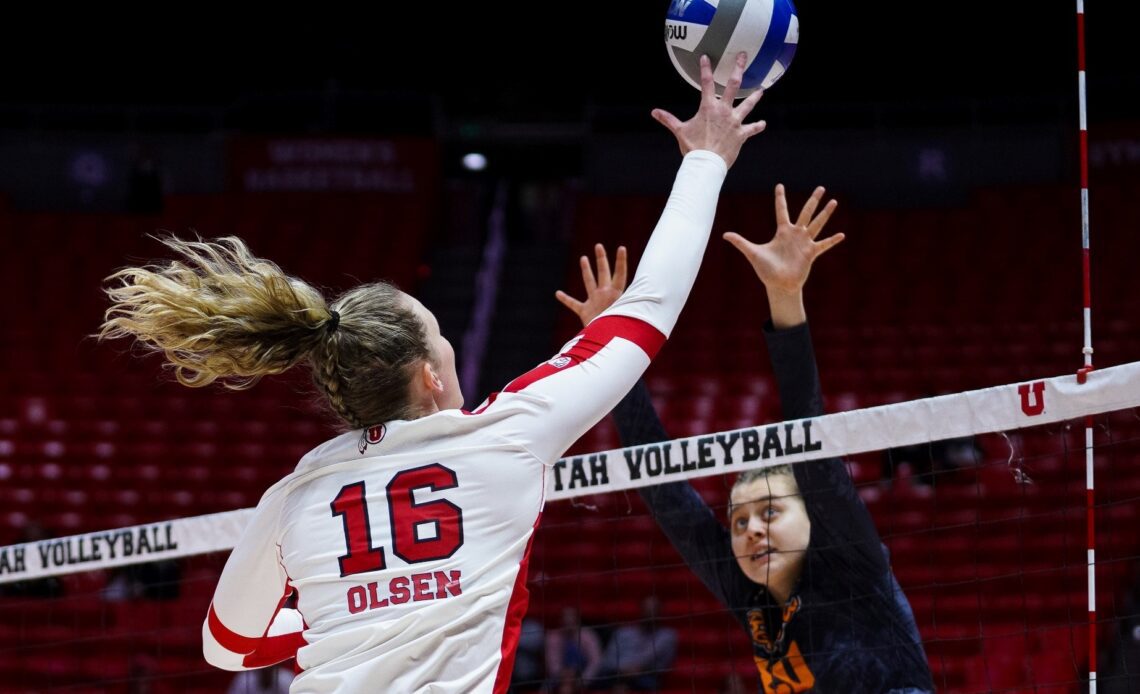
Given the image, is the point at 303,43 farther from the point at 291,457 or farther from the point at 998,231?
the point at 998,231

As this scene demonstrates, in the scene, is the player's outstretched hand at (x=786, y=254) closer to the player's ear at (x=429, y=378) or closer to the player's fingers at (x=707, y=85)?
the player's fingers at (x=707, y=85)

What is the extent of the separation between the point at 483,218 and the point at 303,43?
353 cm

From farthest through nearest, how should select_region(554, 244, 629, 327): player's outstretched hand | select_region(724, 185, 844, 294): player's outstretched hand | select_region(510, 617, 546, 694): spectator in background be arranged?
select_region(510, 617, 546, 694): spectator in background → select_region(554, 244, 629, 327): player's outstretched hand → select_region(724, 185, 844, 294): player's outstretched hand

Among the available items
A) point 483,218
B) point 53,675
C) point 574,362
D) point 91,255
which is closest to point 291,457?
point 53,675

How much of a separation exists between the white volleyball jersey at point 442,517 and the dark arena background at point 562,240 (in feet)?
18.8

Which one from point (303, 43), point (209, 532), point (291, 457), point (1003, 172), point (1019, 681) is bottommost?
point (1019, 681)

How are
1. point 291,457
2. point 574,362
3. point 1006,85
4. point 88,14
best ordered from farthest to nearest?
point 88,14 → point 1006,85 → point 291,457 → point 574,362

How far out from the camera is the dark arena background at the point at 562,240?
893 centimetres

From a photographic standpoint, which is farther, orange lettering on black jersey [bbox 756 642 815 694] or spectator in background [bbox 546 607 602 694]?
spectator in background [bbox 546 607 602 694]

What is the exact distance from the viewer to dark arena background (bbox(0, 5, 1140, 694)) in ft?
29.3

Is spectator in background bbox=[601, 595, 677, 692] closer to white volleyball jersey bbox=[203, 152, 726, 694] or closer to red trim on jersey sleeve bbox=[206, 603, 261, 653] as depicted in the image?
red trim on jersey sleeve bbox=[206, 603, 261, 653]

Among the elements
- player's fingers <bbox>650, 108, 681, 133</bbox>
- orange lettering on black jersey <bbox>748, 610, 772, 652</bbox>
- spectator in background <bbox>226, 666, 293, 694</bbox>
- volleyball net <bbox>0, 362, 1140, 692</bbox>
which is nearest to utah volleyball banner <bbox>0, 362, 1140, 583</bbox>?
orange lettering on black jersey <bbox>748, 610, 772, 652</bbox>

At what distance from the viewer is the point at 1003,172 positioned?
14.2 m

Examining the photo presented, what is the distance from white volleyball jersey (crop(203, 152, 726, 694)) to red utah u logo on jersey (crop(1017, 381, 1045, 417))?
1389 millimetres
